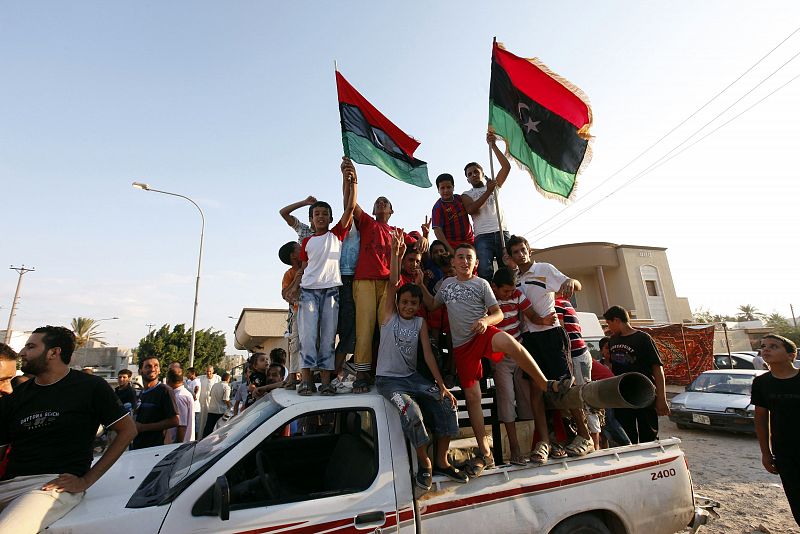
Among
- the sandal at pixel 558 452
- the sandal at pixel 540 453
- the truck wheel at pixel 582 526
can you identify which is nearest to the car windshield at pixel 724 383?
the truck wheel at pixel 582 526

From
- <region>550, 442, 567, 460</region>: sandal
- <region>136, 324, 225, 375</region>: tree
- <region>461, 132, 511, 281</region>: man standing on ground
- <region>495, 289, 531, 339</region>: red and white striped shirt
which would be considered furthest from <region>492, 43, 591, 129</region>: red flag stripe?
<region>136, 324, 225, 375</region>: tree

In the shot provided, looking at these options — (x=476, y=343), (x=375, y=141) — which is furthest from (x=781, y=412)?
(x=375, y=141)

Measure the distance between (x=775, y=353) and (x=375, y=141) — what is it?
4.29m

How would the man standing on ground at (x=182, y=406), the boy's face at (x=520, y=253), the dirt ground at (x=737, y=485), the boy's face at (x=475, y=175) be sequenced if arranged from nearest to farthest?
the boy's face at (x=520, y=253) < the dirt ground at (x=737, y=485) < the boy's face at (x=475, y=175) < the man standing on ground at (x=182, y=406)

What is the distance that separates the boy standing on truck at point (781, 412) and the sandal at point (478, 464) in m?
2.64

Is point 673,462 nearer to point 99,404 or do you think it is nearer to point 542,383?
point 542,383

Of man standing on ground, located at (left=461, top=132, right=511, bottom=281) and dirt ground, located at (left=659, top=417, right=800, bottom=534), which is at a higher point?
man standing on ground, located at (left=461, top=132, right=511, bottom=281)

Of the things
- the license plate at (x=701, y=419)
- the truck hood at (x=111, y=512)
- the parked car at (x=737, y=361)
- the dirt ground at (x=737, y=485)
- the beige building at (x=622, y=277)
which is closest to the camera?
the truck hood at (x=111, y=512)

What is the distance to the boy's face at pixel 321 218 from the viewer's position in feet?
12.8

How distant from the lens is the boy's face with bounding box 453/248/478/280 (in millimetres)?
3473

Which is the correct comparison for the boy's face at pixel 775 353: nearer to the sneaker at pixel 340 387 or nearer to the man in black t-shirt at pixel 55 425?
the sneaker at pixel 340 387

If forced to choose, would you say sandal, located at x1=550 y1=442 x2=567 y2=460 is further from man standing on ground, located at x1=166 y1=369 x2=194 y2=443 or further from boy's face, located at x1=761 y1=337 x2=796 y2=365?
man standing on ground, located at x1=166 y1=369 x2=194 y2=443

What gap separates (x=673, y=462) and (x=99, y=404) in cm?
420

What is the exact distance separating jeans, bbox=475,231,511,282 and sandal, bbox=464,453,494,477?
2.35 m
